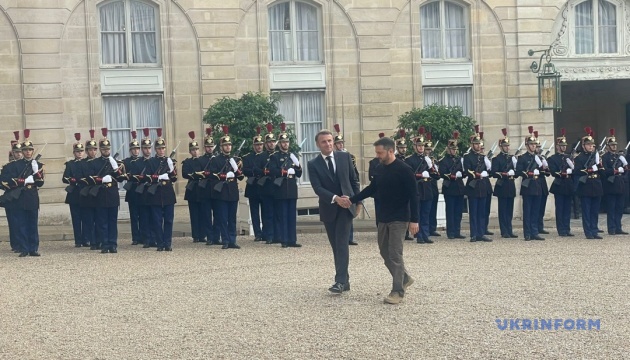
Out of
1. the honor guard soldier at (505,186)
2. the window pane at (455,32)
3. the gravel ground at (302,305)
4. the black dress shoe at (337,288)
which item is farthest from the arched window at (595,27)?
the black dress shoe at (337,288)

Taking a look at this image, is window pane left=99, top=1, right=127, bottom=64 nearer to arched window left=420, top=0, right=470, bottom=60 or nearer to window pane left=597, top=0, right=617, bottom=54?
arched window left=420, top=0, right=470, bottom=60

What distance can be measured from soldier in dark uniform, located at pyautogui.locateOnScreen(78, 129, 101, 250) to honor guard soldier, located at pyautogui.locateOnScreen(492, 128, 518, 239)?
6.96 meters

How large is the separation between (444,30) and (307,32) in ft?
10.4

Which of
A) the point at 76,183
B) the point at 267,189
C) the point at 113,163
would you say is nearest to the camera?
the point at 113,163

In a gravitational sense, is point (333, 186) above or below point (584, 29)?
below

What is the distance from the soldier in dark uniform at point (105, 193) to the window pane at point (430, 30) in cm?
936

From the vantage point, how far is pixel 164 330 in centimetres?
1051

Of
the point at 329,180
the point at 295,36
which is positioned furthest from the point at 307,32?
the point at 329,180

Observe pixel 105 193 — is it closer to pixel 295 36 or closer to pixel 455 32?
pixel 295 36

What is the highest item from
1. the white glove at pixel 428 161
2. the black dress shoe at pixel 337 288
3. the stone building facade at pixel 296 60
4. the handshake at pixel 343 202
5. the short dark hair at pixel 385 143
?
the stone building facade at pixel 296 60

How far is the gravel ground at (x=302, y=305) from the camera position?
9617mm

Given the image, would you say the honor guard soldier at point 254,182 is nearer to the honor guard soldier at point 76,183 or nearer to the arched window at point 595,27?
the honor guard soldier at point 76,183

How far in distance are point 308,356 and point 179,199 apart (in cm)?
1458

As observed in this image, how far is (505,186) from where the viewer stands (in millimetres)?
20141
